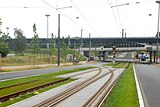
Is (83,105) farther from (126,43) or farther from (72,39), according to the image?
(72,39)

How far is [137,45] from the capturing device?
462 ft

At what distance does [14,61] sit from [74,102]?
67.9 metres

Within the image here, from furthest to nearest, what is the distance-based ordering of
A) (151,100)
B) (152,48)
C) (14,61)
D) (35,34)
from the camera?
1. (152,48)
2. (35,34)
3. (14,61)
4. (151,100)

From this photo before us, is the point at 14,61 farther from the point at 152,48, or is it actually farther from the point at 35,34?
the point at 152,48

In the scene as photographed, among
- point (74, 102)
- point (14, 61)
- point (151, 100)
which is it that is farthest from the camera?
point (14, 61)

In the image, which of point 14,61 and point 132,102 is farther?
point 14,61

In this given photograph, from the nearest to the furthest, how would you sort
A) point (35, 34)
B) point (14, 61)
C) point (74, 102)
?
point (74, 102)
point (14, 61)
point (35, 34)

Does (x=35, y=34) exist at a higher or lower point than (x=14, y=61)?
higher

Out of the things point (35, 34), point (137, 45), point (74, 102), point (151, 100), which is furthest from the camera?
point (137, 45)

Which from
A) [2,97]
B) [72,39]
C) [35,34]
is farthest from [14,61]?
[72,39]

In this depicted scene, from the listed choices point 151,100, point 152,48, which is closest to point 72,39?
point 152,48

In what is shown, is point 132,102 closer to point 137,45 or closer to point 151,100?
point 151,100

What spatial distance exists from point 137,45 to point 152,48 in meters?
16.3

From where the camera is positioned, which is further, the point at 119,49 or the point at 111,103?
the point at 119,49
